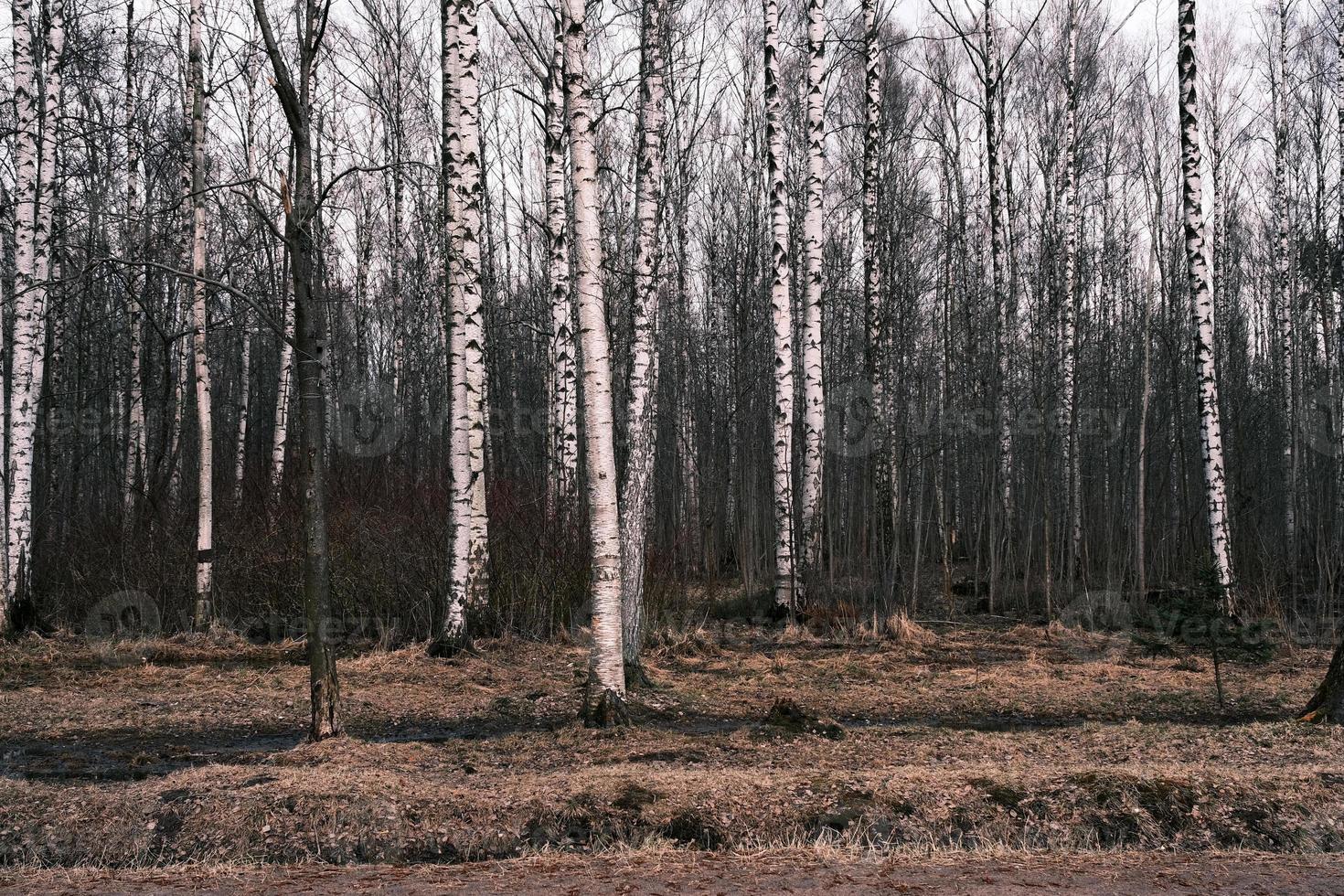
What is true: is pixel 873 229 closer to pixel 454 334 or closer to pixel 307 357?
pixel 454 334

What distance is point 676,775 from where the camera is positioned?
5969mm

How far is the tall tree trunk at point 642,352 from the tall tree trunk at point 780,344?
10.4 ft

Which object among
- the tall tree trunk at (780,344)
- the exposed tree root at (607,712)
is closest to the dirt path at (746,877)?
the exposed tree root at (607,712)

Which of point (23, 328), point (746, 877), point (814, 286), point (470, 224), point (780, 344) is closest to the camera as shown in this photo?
point (746, 877)

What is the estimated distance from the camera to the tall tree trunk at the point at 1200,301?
1209 cm

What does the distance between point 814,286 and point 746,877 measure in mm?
9682

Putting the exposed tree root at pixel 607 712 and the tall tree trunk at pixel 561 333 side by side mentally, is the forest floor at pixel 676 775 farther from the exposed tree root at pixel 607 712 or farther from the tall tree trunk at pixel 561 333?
the tall tree trunk at pixel 561 333

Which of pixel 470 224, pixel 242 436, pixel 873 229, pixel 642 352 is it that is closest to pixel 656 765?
pixel 642 352

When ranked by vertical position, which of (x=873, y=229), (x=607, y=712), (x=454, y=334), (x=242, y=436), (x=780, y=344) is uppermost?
(x=873, y=229)

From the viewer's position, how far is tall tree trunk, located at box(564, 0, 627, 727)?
7.16 m

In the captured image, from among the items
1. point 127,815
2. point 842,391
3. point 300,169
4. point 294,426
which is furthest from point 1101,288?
point 127,815

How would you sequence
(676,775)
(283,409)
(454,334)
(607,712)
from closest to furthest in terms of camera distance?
(676,775)
(607,712)
(454,334)
(283,409)

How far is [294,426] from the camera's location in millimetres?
20312

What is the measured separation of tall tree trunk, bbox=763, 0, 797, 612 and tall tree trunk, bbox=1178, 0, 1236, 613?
4.83 metres
